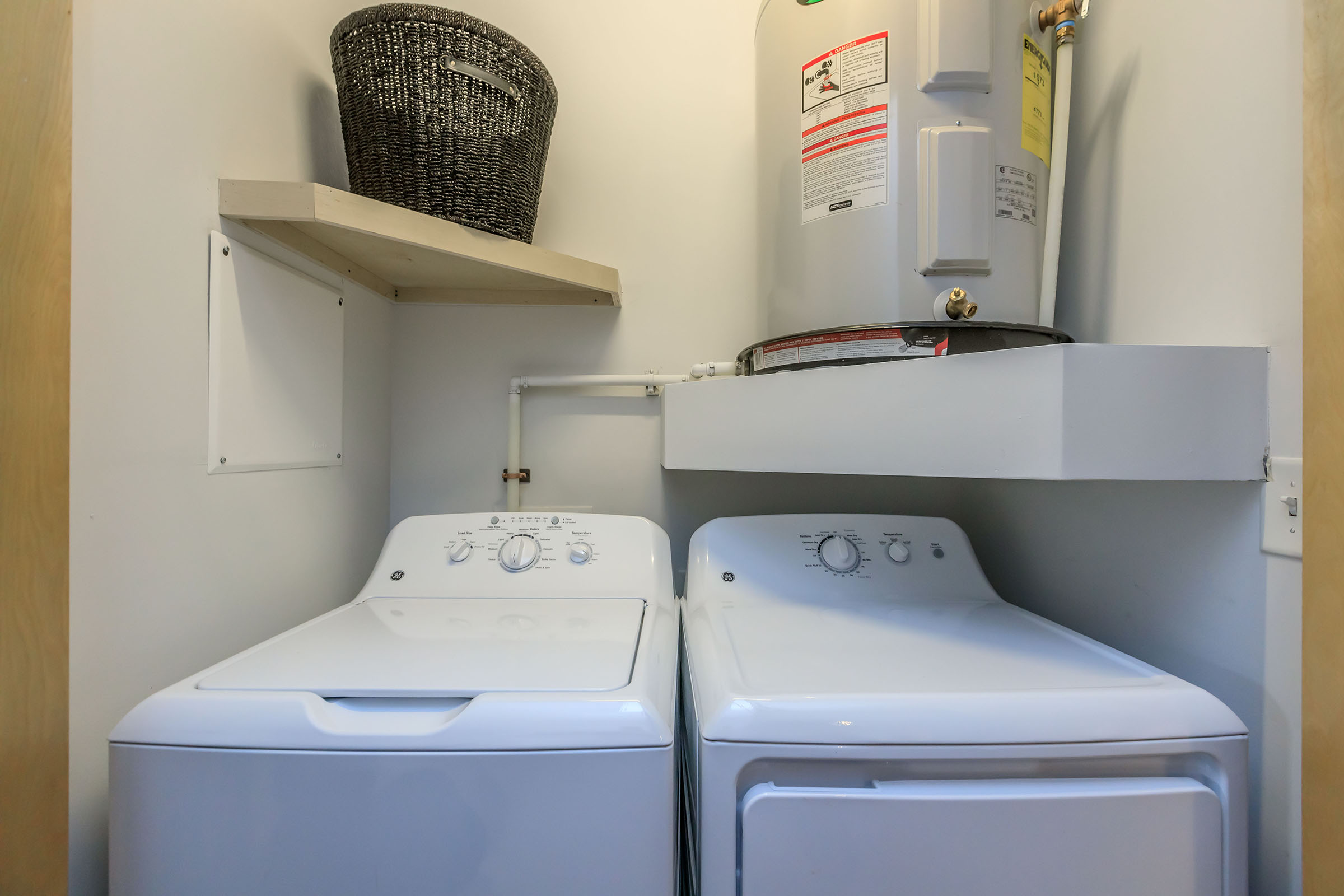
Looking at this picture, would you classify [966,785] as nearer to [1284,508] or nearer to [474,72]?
[1284,508]

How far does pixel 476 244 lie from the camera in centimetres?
105

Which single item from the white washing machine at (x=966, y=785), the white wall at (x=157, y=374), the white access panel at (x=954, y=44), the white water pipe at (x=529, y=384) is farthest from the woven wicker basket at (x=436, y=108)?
the white washing machine at (x=966, y=785)

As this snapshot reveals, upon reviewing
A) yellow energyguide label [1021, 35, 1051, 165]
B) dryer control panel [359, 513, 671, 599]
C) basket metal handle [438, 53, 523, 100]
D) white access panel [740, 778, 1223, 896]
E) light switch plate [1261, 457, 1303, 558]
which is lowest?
white access panel [740, 778, 1223, 896]

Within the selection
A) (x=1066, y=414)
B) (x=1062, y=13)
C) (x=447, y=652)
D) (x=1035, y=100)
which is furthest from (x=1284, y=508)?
(x=447, y=652)

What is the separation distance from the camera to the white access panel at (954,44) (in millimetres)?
769

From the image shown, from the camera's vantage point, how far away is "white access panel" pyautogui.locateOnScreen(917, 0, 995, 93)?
0.77 m

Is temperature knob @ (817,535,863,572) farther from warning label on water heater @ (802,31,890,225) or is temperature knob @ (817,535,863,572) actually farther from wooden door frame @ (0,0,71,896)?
wooden door frame @ (0,0,71,896)

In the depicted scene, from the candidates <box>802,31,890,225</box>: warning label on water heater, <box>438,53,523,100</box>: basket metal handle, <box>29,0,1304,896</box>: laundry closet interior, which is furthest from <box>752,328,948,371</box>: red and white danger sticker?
<box>438,53,523,100</box>: basket metal handle

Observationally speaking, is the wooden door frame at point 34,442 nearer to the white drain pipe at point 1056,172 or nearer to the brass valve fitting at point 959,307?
the brass valve fitting at point 959,307

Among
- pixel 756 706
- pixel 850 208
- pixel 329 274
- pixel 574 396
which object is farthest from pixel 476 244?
pixel 756 706

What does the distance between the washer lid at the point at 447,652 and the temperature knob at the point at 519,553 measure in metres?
0.08

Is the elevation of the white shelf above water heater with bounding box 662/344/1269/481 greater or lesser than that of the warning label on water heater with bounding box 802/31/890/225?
lesser

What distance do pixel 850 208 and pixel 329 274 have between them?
3.14 ft

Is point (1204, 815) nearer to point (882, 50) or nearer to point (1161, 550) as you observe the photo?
point (1161, 550)
